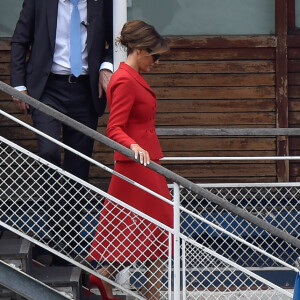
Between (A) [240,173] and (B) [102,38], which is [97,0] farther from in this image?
(A) [240,173]

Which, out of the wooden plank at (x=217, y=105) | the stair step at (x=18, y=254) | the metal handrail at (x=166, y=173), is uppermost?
the metal handrail at (x=166, y=173)

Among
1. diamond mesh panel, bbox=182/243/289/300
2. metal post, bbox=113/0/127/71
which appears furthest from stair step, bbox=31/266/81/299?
metal post, bbox=113/0/127/71

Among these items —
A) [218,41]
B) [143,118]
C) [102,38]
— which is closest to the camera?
[143,118]

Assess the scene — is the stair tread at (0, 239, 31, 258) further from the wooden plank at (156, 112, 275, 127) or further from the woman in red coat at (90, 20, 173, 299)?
the wooden plank at (156, 112, 275, 127)

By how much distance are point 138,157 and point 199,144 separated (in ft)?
11.6

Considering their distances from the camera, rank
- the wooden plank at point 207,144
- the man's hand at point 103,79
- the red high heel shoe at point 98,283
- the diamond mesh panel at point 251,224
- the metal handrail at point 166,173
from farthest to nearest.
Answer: the wooden plank at point 207,144 → the diamond mesh panel at point 251,224 → the man's hand at point 103,79 → the red high heel shoe at point 98,283 → the metal handrail at point 166,173

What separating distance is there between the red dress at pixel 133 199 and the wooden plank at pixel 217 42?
2982 millimetres

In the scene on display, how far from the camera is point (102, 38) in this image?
24.0ft

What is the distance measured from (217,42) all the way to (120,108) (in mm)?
3302

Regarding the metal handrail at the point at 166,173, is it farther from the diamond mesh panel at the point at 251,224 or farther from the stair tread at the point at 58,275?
the diamond mesh panel at the point at 251,224

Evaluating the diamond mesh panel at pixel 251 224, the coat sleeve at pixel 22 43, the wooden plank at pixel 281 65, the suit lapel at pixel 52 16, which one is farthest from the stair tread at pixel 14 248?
the wooden plank at pixel 281 65

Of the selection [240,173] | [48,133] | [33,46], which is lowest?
[240,173]

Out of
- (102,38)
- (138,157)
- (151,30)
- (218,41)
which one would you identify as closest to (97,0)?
(102,38)

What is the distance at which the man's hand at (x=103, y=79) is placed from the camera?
716cm
